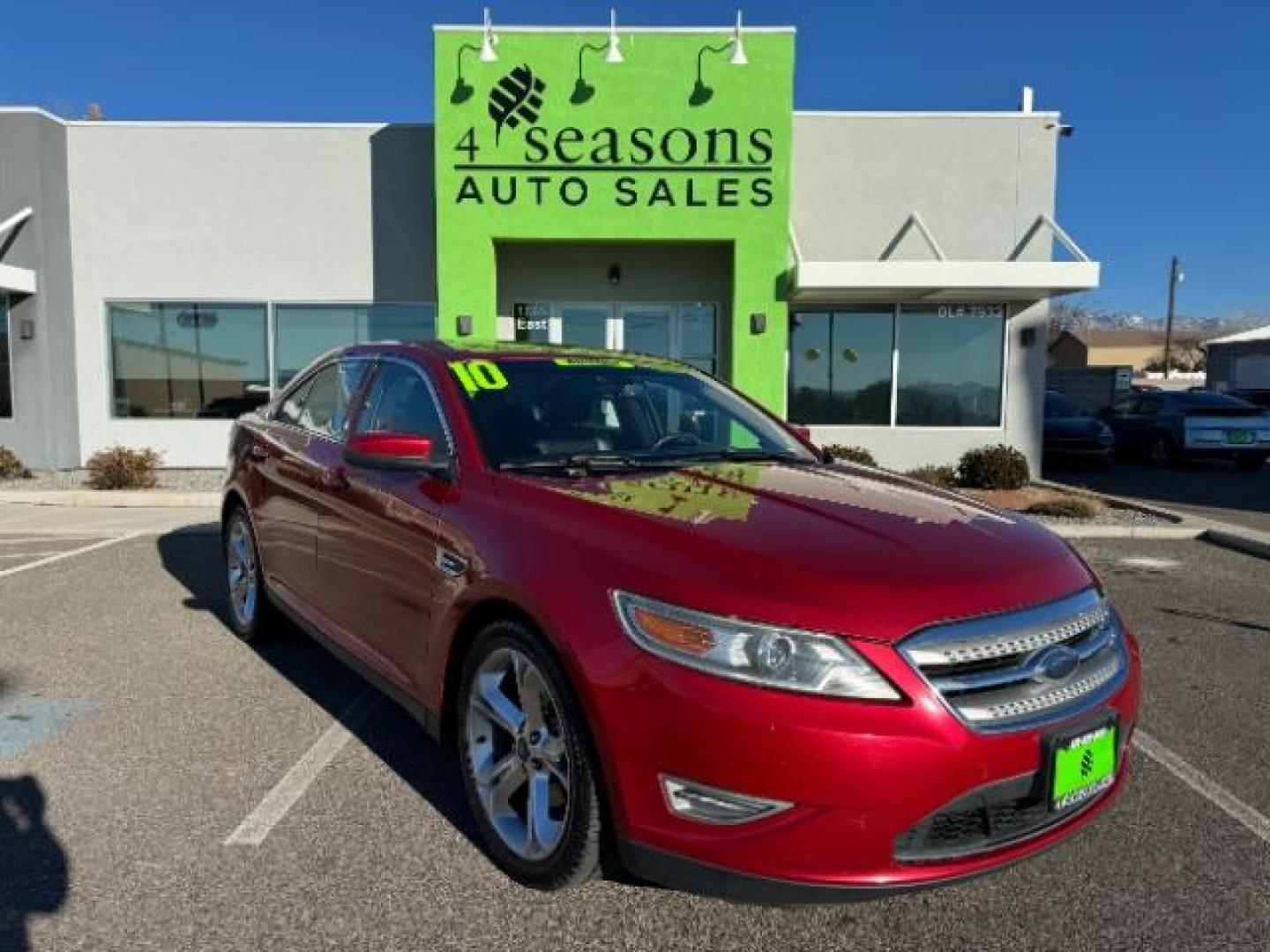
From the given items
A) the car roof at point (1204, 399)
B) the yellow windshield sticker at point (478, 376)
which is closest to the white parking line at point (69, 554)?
the yellow windshield sticker at point (478, 376)

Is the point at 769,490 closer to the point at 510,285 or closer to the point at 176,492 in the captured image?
the point at 176,492

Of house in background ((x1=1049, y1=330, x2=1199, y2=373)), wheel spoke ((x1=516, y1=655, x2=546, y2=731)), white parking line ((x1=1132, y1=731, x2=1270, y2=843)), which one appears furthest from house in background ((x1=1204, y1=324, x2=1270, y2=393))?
wheel spoke ((x1=516, y1=655, x2=546, y2=731))

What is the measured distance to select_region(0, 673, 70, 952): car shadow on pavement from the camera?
104 inches

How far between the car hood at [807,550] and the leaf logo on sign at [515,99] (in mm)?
10115

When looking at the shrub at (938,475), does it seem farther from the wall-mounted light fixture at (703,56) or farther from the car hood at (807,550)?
the car hood at (807,550)

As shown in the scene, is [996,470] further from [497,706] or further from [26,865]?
[26,865]

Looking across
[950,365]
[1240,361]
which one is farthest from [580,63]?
[1240,361]

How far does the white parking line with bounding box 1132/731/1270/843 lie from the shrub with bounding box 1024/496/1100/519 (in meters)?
6.32

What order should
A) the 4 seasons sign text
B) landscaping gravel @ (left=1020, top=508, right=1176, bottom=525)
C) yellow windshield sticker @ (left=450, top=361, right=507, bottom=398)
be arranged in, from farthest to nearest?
the 4 seasons sign text → landscaping gravel @ (left=1020, top=508, right=1176, bottom=525) → yellow windshield sticker @ (left=450, top=361, right=507, bottom=398)

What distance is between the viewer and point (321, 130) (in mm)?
13445

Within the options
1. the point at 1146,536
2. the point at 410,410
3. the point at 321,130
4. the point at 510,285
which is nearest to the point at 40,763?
the point at 410,410

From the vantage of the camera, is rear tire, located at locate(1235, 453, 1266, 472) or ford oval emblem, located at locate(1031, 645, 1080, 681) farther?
rear tire, located at locate(1235, 453, 1266, 472)

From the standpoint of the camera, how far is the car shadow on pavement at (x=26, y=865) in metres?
2.65

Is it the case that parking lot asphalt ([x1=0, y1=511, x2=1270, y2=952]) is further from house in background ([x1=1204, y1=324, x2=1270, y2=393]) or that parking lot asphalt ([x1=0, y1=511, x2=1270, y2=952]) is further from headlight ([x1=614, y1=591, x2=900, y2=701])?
house in background ([x1=1204, y1=324, x2=1270, y2=393])
